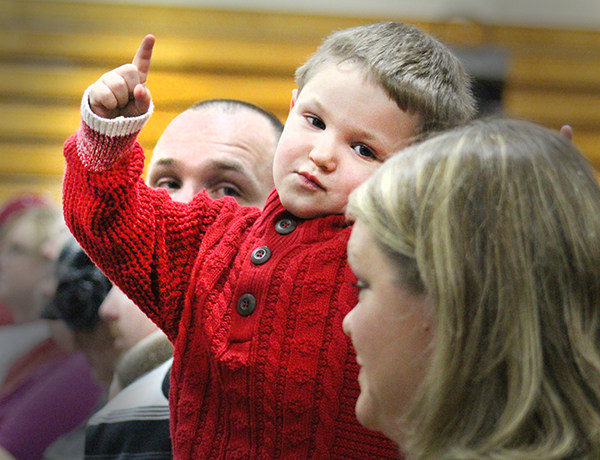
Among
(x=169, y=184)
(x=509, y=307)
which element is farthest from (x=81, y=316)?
(x=509, y=307)

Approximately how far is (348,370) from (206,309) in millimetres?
229

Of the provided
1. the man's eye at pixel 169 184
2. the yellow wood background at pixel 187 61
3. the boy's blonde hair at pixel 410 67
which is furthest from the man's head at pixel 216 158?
the yellow wood background at pixel 187 61

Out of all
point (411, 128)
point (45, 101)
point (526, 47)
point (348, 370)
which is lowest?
point (45, 101)

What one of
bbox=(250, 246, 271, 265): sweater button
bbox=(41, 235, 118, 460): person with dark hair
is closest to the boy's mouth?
bbox=(250, 246, 271, 265): sweater button

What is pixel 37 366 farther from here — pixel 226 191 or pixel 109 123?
pixel 109 123

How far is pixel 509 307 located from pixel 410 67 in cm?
42

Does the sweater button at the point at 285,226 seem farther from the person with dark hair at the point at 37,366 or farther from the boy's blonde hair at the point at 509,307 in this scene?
the person with dark hair at the point at 37,366

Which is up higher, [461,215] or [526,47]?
[461,215]

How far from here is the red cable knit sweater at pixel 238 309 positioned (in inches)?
41.6

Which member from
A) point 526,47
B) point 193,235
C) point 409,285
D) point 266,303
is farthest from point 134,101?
point 526,47

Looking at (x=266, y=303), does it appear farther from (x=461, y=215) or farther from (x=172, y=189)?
(x=172, y=189)

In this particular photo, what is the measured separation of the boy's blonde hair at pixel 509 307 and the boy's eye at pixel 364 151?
9.1 inches

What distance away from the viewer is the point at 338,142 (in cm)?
109

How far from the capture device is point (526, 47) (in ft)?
12.3
